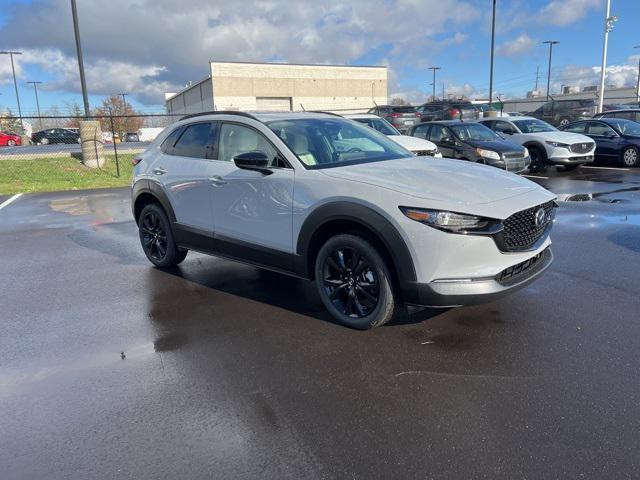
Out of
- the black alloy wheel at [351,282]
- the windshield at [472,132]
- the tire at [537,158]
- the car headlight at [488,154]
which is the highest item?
the windshield at [472,132]

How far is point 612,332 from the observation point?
13.3 feet

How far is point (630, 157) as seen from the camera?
50.7 ft

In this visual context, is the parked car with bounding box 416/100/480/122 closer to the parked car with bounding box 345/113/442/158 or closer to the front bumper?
the parked car with bounding box 345/113/442/158

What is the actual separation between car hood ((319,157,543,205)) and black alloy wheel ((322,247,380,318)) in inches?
24.1

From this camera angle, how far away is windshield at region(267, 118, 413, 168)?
4625 mm

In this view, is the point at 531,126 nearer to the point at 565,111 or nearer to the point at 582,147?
the point at 582,147

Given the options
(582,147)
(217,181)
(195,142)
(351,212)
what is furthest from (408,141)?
(351,212)

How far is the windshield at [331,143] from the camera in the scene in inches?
182

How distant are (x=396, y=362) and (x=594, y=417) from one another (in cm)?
127

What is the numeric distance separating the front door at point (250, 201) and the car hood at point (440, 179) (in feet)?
1.60

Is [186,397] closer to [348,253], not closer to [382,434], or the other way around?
[382,434]

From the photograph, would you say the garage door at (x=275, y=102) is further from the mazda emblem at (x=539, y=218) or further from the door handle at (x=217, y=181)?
the mazda emblem at (x=539, y=218)

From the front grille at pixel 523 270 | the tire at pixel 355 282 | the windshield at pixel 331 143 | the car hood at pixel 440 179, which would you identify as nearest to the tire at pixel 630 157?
the windshield at pixel 331 143

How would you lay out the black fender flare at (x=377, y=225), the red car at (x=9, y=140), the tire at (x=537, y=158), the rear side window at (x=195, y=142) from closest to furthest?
the black fender flare at (x=377, y=225)
the rear side window at (x=195, y=142)
the tire at (x=537, y=158)
the red car at (x=9, y=140)
